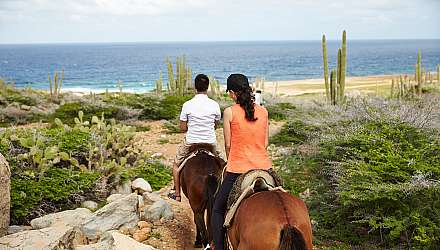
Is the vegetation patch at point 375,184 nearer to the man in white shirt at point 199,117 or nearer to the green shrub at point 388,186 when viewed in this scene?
the green shrub at point 388,186

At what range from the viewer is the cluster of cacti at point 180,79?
1989 centimetres

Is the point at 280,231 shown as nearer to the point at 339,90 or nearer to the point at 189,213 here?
the point at 189,213

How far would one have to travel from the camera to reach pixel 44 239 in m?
5.17

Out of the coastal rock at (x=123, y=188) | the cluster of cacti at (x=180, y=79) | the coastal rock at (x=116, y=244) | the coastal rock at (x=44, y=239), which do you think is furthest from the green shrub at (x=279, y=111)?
the coastal rock at (x=44, y=239)

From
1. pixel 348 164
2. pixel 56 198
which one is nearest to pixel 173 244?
pixel 56 198

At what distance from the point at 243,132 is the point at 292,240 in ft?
3.79

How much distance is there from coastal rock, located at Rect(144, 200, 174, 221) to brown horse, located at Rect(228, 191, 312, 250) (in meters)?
2.59

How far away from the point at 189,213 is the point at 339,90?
422 inches

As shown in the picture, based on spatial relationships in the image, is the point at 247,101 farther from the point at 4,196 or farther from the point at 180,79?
the point at 180,79

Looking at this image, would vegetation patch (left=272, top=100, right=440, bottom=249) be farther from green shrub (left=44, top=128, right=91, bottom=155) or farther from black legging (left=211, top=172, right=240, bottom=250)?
green shrub (left=44, top=128, right=91, bottom=155)

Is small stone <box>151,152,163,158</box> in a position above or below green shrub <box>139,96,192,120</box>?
below

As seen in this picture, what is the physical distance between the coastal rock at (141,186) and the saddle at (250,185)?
4118mm

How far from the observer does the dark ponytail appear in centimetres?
406

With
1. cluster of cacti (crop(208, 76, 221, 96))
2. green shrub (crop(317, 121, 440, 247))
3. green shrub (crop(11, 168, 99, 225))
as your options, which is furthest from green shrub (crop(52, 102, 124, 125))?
green shrub (crop(317, 121, 440, 247))
